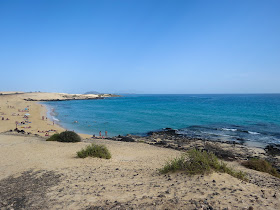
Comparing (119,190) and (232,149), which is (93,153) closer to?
(119,190)

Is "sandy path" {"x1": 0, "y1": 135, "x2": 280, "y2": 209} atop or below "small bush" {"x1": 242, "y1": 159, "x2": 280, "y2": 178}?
atop

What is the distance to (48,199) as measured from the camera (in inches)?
223

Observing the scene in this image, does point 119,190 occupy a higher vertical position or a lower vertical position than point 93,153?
higher

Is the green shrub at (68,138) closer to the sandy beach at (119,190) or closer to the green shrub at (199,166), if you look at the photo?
the sandy beach at (119,190)

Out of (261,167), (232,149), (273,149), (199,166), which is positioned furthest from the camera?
(232,149)

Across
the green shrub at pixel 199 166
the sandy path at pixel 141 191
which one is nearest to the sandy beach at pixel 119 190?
the sandy path at pixel 141 191

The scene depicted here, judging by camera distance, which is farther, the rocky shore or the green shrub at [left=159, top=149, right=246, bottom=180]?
the rocky shore

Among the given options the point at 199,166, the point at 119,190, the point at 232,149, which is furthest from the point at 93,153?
the point at 232,149

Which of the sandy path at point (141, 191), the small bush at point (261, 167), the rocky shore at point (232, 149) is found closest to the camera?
the sandy path at point (141, 191)

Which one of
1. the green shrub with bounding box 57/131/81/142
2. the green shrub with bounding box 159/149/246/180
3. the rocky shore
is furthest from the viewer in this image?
the green shrub with bounding box 57/131/81/142

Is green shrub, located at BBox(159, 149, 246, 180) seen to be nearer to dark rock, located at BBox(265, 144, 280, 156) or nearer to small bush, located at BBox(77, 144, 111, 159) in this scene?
small bush, located at BBox(77, 144, 111, 159)

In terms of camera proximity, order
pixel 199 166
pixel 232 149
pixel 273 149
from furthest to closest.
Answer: pixel 232 149 → pixel 273 149 → pixel 199 166

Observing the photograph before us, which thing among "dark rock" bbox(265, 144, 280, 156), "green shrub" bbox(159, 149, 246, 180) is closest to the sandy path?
"green shrub" bbox(159, 149, 246, 180)

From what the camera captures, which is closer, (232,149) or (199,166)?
(199,166)
